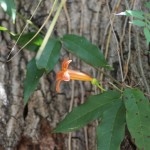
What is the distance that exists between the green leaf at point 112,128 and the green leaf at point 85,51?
154mm

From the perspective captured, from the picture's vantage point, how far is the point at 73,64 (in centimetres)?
144

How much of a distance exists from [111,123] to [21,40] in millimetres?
422

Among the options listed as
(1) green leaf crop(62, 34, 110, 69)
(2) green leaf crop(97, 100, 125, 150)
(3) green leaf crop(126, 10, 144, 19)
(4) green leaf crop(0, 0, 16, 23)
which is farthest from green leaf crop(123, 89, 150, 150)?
(4) green leaf crop(0, 0, 16, 23)

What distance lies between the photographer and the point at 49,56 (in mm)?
1150

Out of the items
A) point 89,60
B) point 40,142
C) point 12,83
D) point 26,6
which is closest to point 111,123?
point 89,60

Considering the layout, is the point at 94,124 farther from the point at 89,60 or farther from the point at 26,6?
the point at 26,6

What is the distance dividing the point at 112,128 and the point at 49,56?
306 mm

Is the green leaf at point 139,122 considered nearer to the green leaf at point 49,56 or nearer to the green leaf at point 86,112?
the green leaf at point 86,112

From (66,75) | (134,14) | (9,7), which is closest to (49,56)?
(66,75)

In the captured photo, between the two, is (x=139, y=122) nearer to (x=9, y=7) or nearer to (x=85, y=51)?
(x=85, y=51)

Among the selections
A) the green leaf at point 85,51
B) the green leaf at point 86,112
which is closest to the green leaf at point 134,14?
the green leaf at point 85,51

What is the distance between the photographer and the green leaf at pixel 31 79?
1.16m

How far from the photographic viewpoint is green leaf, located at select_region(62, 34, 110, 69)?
1180 millimetres

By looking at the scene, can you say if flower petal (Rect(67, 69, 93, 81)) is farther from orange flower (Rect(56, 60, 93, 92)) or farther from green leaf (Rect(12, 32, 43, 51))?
green leaf (Rect(12, 32, 43, 51))
